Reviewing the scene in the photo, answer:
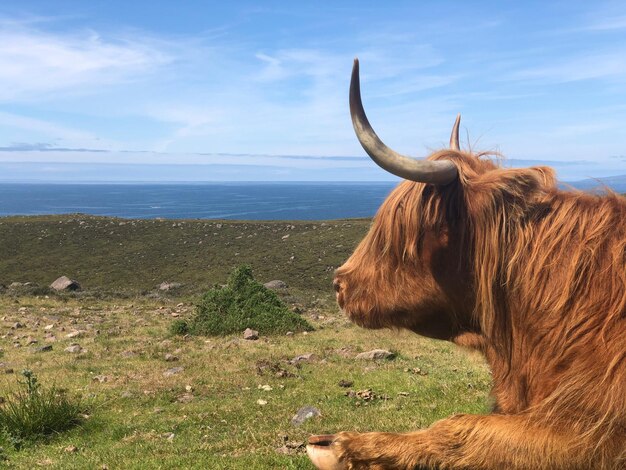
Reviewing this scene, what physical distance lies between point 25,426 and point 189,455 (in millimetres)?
2792

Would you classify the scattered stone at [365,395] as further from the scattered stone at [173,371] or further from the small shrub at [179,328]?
the small shrub at [179,328]

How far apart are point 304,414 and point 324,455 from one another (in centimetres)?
537

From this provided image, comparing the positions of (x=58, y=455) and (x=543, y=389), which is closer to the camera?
(x=543, y=389)

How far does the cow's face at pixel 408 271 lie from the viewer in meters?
2.38

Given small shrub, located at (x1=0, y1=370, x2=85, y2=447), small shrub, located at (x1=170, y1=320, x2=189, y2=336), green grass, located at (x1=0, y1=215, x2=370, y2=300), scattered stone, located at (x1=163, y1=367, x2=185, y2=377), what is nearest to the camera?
small shrub, located at (x1=0, y1=370, x2=85, y2=447)

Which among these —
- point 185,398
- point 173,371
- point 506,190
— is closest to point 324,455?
point 506,190

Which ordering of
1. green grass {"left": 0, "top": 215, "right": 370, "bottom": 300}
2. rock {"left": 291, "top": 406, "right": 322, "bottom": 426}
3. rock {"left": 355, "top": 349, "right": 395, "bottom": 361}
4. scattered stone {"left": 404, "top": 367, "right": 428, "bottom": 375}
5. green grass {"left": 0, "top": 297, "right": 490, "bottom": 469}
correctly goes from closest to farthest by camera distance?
green grass {"left": 0, "top": 297, "right": 490, "bottom": 469}
rock {"left": 291, "top": 406, "right": 322, "bottom": 426}
scattered stone {"left": 404, "top": 367, "right": 428, "bottom": 375}
rock {"left": 355, "top": 349, "right": 395, "bottom": 361}
green grass {"left": 0, "top": 215, "right": 370, "bottom": 300}

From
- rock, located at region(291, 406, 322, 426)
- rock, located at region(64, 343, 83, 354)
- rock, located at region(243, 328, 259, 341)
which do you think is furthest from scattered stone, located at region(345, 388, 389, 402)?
rock, located at region(64, 343, 83, 354)

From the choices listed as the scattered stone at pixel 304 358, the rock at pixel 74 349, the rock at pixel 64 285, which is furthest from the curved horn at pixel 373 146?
the rock at pixel 64 285

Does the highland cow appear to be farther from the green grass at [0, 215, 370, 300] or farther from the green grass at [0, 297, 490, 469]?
the green grass at [0, 215, 370, 300]

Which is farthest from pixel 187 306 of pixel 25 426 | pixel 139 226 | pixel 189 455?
pixel 139 226

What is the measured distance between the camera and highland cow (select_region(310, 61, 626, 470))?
189 cm

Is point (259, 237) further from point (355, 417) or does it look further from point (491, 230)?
point (491, 230)

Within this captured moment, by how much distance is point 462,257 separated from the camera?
7.80ft
